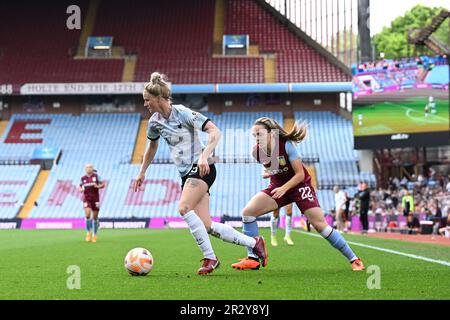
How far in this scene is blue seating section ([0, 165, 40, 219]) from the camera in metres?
42.8

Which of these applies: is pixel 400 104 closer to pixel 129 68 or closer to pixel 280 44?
pixel 280 44

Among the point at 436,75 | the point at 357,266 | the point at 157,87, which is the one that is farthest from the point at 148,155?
the point at 436,75

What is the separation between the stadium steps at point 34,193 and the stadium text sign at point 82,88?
19.5ft

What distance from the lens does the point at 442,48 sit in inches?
1747

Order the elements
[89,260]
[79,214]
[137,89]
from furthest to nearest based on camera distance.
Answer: [137,89], [79,214], [89,260]

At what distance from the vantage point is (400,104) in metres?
35.2

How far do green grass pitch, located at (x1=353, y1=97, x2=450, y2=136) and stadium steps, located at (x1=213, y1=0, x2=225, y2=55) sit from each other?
1811 cm

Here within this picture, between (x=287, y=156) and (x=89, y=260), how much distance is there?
4.51 m

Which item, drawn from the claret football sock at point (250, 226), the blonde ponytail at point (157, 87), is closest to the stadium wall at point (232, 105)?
the claret football sock at point (250, 226)

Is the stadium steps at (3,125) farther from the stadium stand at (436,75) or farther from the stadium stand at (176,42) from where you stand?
the stadium stand at (436,75)

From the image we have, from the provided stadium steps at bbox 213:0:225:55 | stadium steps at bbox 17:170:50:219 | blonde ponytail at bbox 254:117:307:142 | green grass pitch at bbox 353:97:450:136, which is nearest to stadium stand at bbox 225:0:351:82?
stadium steps at bbox 213:0:225:55

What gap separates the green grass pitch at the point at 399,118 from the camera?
3444 cm
